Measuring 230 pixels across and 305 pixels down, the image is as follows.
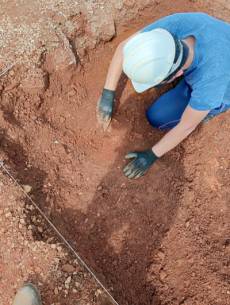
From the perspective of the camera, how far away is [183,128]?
9.23ft

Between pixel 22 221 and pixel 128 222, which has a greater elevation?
pixel 22 221

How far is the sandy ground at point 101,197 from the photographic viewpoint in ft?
8.50

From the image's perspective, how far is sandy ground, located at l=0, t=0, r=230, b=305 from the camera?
2.59 meters

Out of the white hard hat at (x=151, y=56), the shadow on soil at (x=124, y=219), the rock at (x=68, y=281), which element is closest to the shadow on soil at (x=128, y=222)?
the shadow on soil at (x=124, y=219)

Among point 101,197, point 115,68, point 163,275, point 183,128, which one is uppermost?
point 115,68

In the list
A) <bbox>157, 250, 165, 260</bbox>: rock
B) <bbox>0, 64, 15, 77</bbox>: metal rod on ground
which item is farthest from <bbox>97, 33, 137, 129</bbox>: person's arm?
<bbox>157, 250, 165, 260</bbox>: rock

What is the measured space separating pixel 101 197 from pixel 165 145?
0.61 m

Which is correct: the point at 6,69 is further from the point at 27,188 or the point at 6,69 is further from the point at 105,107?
the point at 27,188

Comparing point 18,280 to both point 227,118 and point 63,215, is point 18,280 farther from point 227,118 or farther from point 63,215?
point 227,118

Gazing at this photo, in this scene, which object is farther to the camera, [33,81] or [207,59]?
[33,81]

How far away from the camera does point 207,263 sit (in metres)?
3.02

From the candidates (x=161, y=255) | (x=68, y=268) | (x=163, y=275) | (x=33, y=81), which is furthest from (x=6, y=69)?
(x=163, y=275)

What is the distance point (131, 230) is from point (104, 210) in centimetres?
24

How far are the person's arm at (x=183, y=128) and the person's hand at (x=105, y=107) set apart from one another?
1.68 ft
